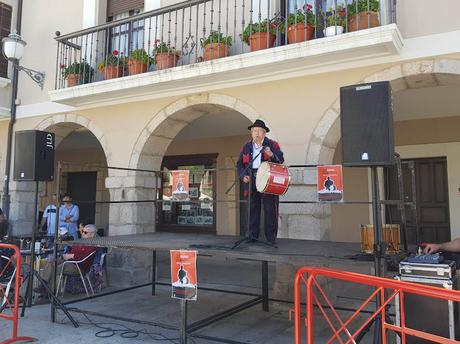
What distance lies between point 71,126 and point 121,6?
7.71 feet

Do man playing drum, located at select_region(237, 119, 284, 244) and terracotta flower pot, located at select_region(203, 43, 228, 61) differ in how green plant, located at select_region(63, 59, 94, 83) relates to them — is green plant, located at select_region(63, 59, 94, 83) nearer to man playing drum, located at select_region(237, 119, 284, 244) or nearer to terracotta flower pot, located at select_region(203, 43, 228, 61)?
terracotta flower pot, located at select_region(203, 43, 228, 61)

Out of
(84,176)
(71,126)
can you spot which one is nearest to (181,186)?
(71,126)

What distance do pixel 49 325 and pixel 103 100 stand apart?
3.72 meters

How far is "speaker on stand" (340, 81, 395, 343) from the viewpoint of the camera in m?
3.36

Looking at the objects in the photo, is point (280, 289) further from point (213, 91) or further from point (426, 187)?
point (426, 187)

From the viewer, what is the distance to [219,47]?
595 cm

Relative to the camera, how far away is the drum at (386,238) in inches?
156

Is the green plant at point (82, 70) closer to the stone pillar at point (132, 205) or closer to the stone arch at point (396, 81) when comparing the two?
the stone pillar at point (132, 205)

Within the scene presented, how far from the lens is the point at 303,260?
3.48m

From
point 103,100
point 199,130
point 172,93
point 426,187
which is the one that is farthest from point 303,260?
point 199,130

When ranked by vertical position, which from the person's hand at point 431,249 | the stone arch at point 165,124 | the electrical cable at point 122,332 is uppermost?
the stone arch at point 165,124

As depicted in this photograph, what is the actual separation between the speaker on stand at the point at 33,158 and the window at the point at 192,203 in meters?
4.36

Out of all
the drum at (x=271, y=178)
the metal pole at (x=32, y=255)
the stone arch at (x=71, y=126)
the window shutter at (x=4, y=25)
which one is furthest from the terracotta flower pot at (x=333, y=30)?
the window shutter at (x=4, y=25)

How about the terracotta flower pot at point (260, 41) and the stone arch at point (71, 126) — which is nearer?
the terracotta flower pot at point (260, 41)
